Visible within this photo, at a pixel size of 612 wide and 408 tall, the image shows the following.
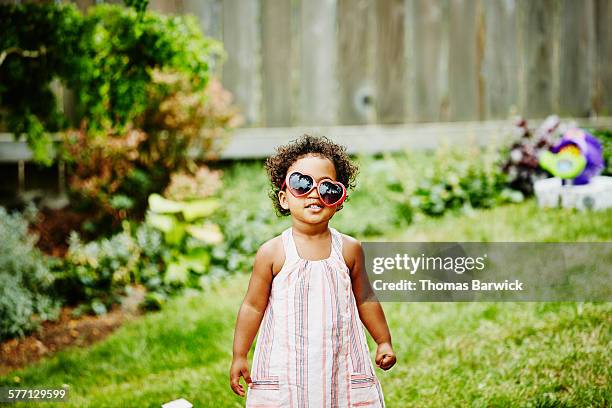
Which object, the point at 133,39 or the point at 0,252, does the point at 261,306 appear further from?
the point at 0,252

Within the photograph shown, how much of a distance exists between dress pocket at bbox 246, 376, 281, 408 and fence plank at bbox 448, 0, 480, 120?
4.69 meters

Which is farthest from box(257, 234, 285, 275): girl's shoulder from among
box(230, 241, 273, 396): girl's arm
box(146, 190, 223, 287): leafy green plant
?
box(146, 190, 223, 287): leafy green plant

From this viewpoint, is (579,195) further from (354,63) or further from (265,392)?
(265,392)

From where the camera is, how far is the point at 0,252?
4.21 m

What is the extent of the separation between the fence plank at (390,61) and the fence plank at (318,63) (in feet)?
1.33

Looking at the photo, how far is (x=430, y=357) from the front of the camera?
3.30 meters

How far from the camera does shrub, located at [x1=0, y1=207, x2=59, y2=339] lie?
405 cm

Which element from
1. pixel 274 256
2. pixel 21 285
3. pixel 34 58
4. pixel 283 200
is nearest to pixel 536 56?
pixel 34 58

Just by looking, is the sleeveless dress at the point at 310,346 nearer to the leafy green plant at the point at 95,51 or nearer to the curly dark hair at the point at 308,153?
the curly dark hair at the point at 308,153

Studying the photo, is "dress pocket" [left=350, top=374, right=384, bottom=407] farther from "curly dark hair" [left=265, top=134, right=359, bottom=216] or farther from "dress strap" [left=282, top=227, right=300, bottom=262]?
"curly dark hair" [left=265, top=134, right=359, bottom=216]

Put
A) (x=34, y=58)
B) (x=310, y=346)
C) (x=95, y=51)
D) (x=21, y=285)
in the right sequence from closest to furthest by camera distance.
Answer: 1. (x=310, y=346)
2. (x=95, y=51)
3. (x=34, y=58)
4. (x=21, y=285)

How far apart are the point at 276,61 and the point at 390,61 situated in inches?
40.3

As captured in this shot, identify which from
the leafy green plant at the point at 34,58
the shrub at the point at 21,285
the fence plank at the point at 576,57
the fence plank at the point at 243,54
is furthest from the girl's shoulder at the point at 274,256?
the fence plank at the point at 576,57

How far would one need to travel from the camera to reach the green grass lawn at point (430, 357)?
9.62ft
